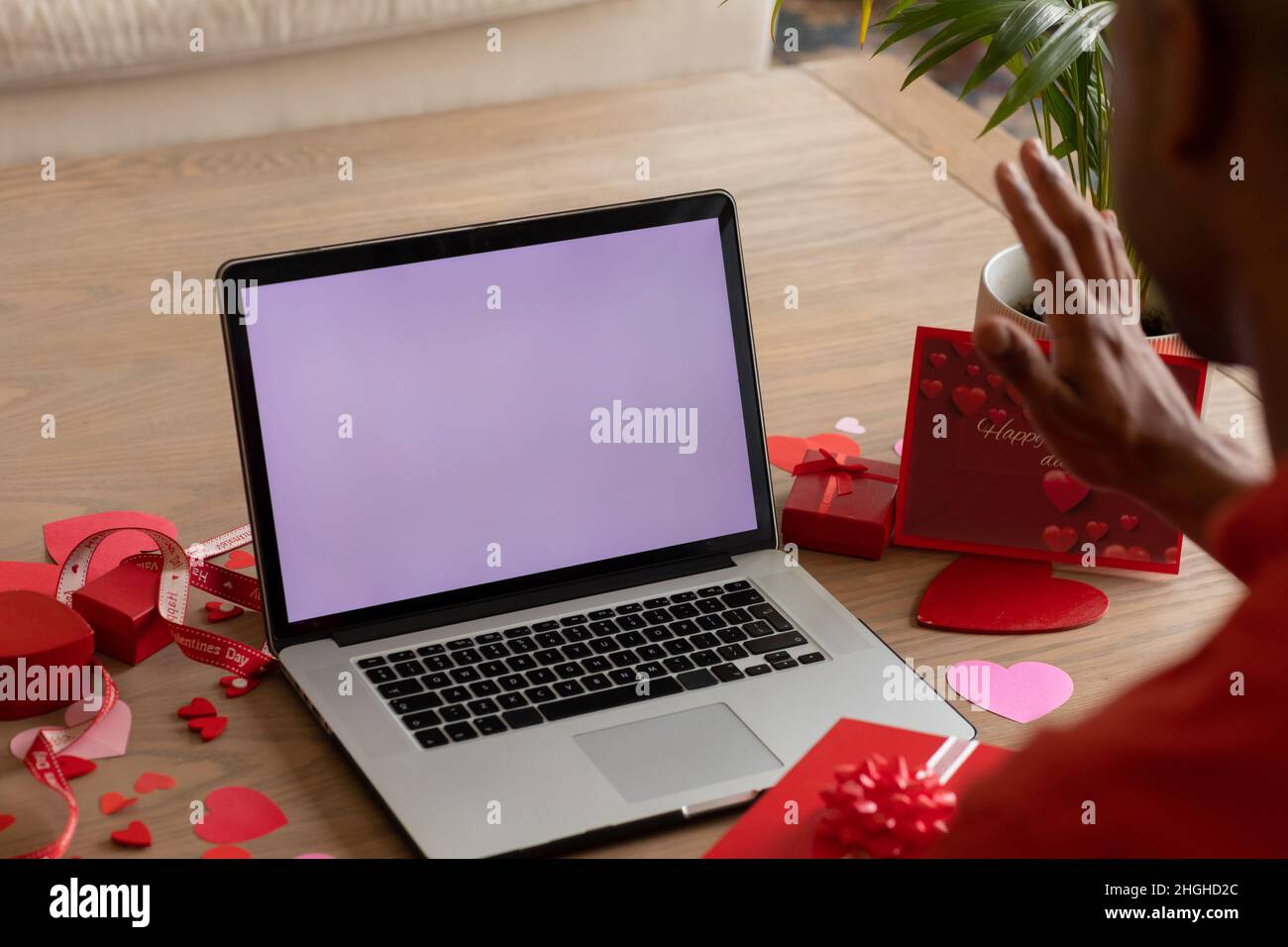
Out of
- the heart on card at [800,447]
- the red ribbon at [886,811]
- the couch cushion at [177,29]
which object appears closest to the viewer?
the red ribbon at [886,811]

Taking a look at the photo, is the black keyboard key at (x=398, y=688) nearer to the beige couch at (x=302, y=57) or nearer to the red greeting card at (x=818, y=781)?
the red greeting card at (x=818, y=781)

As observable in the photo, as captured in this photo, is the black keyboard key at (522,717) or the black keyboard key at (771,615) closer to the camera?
the black keyboard key at (522,717)

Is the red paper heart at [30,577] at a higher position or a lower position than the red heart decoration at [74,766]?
higher

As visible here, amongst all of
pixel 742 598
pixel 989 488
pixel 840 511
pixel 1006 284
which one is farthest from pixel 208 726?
pixel 1006 284

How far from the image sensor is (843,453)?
46.5 inches

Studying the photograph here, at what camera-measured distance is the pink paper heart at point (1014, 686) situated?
947mm

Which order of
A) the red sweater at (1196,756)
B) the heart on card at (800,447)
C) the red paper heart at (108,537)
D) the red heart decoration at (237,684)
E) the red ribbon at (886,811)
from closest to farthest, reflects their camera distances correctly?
the red sweater at (1196,756) < the red ribbon at (886,811) < the red heart decoration at (237,684) < the red paper heart at (108,537) < the heart on card at (800,447)

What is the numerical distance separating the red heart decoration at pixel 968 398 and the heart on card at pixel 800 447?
5.1 inches

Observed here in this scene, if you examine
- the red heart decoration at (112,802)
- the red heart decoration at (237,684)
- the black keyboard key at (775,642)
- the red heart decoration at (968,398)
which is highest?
the red heart decoration at (968,398)

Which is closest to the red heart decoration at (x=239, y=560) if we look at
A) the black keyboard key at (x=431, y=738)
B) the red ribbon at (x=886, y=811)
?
the black keyboard key at (x=431, y=738)

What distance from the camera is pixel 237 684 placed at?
0.93m

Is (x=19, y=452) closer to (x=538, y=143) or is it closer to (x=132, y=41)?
(x=538, y=143)

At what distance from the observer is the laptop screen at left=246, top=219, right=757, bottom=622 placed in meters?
0.94
